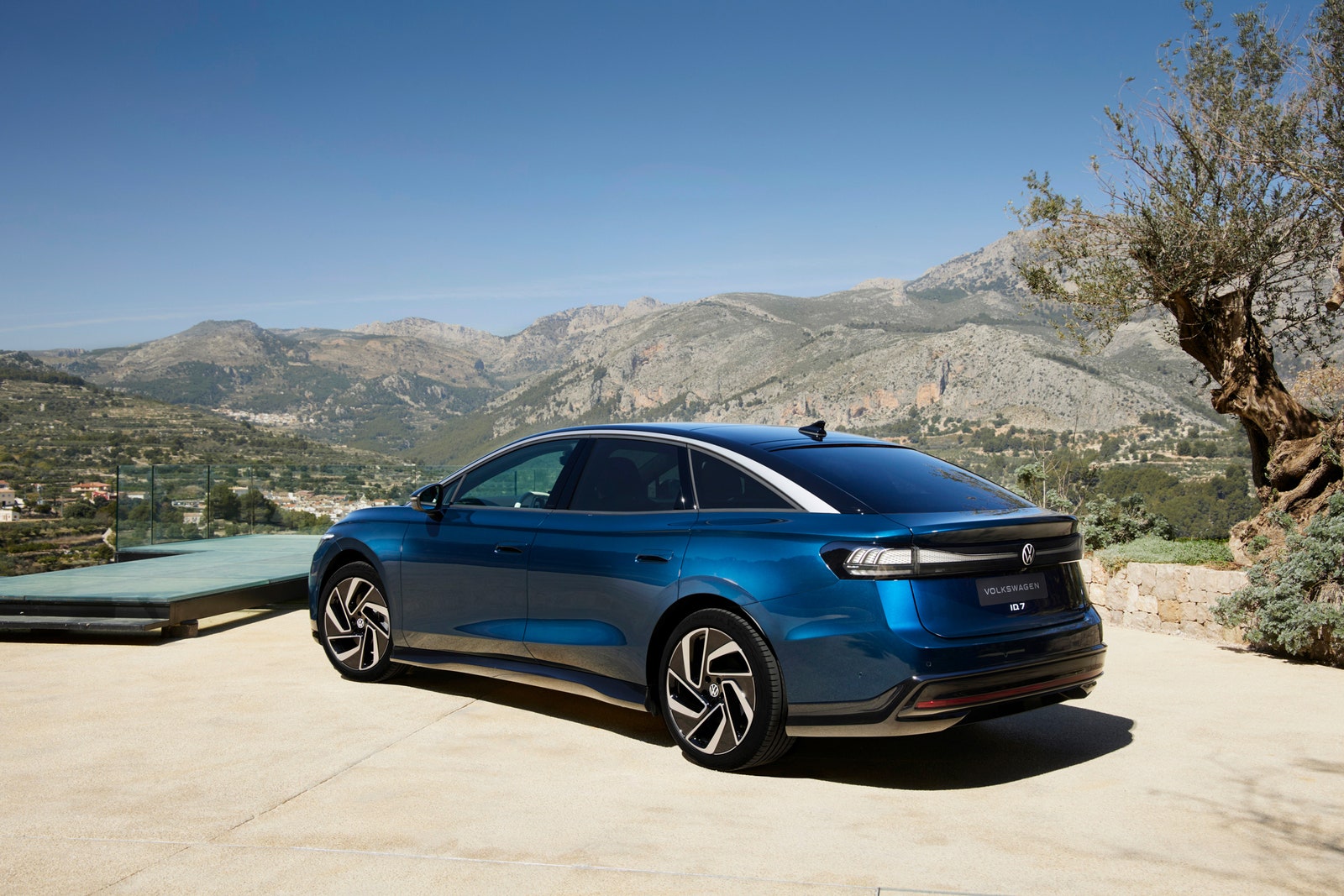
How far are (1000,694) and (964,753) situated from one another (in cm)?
99

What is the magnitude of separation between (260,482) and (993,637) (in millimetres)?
13243

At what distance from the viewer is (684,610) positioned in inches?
192

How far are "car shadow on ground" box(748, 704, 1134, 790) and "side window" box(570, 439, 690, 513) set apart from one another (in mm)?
1396

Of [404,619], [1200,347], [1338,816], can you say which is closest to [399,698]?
[404,619]

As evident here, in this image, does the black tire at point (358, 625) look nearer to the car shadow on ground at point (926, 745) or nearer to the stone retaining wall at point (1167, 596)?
the car shadow on ground at point (926, 745)

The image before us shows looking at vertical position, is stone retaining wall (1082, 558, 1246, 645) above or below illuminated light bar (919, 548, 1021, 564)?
below

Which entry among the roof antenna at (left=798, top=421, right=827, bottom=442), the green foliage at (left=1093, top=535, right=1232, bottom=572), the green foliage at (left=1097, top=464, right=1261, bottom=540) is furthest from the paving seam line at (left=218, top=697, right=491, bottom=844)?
the green foliage at (left=1097, top=464, right=1261, bottom=540)

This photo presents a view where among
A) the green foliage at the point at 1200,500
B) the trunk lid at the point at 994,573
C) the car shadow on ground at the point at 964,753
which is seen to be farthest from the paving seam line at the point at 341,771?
the green foliage at the point at 1200,500

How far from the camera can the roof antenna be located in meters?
5.55

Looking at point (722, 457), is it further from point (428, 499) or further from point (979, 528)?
point (428, 499)

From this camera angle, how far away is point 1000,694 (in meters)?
4.43

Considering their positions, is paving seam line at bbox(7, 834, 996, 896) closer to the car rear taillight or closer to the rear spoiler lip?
the car rear taillight

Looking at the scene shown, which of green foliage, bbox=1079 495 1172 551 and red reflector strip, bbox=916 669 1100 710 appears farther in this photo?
green foliage, bbox=1079 495 1172 551

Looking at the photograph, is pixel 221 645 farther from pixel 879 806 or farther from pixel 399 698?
pixel 879 806
